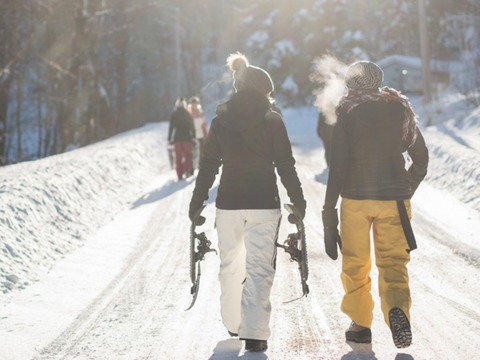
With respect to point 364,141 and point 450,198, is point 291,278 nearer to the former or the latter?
point 364,141

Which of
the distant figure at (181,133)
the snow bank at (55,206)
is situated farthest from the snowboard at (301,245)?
the distant figure at (181,133)

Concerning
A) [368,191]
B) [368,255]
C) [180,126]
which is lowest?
[180,126]

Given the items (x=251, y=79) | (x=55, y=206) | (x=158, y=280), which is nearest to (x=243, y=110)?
(x=251, y=79)

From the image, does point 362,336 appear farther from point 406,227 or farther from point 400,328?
point 406,227

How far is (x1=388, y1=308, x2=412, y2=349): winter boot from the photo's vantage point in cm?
481

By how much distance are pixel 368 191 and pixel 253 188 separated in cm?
78

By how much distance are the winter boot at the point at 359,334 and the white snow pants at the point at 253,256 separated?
60 centimetres

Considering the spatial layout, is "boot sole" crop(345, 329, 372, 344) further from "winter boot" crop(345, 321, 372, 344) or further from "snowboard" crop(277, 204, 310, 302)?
"snowboard" crop(277, 204, 310, 302)

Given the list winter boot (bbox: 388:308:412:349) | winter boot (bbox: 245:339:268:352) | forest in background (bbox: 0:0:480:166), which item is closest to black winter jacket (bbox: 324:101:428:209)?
winter boot (bbox: 388:308:412:349)

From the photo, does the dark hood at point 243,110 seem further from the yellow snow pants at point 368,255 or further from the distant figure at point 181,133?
the distant figure at point 181,133

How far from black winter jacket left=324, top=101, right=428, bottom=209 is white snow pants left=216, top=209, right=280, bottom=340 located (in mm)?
496

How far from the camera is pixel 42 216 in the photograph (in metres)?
9.73

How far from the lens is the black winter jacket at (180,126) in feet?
54.3

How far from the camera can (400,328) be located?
15.8ft
